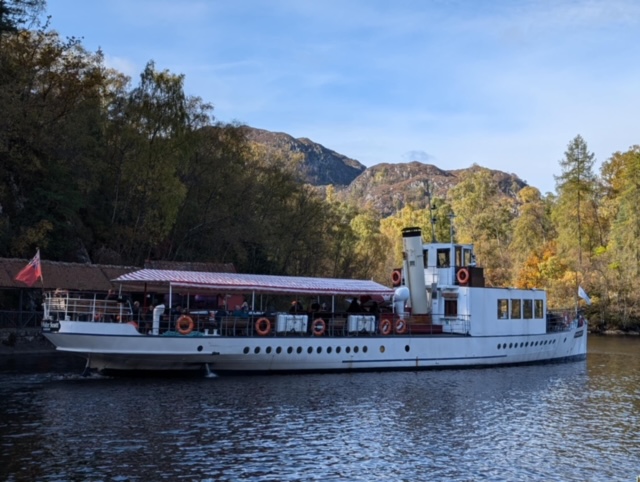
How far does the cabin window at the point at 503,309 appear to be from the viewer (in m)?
40.2

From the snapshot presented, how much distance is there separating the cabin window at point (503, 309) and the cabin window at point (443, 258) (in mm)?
3710

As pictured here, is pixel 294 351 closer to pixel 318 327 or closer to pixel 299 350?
pixel 299 350

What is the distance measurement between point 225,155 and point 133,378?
37574mm

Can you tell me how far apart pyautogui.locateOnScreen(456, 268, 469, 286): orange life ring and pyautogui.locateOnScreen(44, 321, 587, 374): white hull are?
10.1 ft

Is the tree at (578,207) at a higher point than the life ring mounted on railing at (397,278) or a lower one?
higher

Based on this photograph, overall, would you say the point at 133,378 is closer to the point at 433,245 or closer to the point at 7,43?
the point at 433,245

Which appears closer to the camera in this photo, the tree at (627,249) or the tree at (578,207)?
the tree at (627,249)

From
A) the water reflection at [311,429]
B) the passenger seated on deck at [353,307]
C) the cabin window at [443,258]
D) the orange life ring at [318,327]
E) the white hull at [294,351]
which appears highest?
the cabin window at [443,258]

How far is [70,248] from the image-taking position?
51.8 metres

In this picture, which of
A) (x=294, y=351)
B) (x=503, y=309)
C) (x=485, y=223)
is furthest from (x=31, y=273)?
(x=485, y=223)

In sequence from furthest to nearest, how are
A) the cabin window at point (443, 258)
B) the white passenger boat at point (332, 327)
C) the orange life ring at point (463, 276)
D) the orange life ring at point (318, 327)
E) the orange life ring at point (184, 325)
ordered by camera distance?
the cabin window at point (443, 258), the orange life ring at point (463, 276), the orange life ring at point (318, 327), the orange life ring at point (184, 325), the white passenger boat at point (332, 327)

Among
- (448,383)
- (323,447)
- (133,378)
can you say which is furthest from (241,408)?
→ (448,383)

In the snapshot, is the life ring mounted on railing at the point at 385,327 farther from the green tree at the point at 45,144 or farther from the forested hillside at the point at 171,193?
the green tree at the point at 45,144

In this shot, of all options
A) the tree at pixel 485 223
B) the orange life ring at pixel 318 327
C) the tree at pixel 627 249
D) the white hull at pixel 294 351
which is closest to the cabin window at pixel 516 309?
the white hull at pixel 294 351
